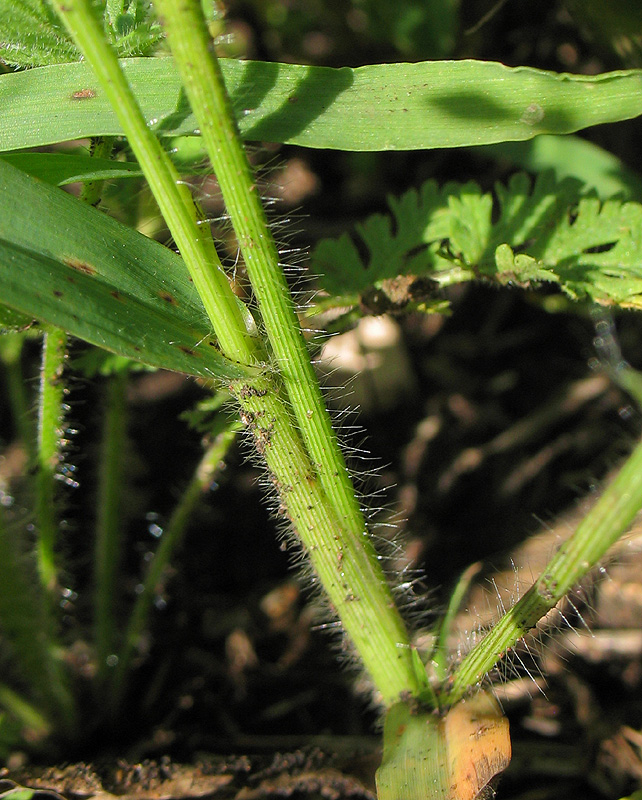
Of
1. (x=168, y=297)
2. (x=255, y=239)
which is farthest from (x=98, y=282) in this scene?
(x=255, y=239)

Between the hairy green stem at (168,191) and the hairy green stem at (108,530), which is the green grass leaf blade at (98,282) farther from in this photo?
A: the hairy green stem at (108,530)

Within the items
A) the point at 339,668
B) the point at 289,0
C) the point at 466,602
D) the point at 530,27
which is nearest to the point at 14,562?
the point at 339,668

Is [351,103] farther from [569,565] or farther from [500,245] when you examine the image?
[569,565]

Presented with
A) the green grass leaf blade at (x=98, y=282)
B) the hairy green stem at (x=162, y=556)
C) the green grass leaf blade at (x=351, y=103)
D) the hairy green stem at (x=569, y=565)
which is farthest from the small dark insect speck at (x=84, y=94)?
the hairy green stem at (x=569, y=565)

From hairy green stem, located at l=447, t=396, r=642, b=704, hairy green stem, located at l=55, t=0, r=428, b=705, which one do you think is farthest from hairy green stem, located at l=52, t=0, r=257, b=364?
hairy green stem, located at l=447, t=396, r=642, b=704

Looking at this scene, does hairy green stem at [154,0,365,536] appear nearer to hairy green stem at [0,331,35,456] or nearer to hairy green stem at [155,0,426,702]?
hairy green stem at [155,0,426,702]

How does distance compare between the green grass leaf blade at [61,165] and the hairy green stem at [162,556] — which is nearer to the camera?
the green grass leaf blade at [61,165]
